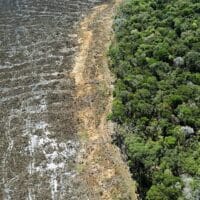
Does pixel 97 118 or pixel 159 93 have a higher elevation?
pixel 159 93

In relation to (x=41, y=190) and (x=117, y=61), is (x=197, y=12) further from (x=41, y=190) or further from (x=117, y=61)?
(x=41, y=190)

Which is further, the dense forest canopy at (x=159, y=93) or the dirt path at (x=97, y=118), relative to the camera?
the dirt path at (x=97, y=118)

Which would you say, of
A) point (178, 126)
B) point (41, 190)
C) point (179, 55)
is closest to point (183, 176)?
point (178, 126)

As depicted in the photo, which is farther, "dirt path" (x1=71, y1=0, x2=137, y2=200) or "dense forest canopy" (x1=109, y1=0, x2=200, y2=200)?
"dirt path" (x1=71, y1=0, x2=137, y2=200)

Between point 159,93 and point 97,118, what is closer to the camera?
point 159,93
